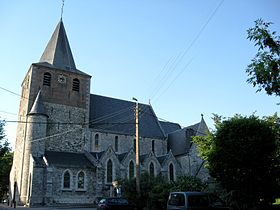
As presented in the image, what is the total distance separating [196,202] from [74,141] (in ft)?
83.5

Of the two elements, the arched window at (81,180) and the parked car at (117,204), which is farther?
the arched window at (81,180)

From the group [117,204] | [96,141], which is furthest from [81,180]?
[117,204]

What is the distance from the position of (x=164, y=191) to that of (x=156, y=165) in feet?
63.8

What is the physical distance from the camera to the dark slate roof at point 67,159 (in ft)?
107

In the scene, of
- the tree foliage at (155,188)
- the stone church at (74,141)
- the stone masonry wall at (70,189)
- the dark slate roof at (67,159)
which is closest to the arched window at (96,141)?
the stone church at (74,141)

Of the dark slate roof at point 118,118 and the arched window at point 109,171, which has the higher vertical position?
the dark slate roof at point 118,118

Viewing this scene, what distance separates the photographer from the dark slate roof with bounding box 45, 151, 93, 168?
3266cm

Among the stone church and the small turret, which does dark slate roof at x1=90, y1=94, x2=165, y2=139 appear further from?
the small turret

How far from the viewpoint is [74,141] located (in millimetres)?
37250

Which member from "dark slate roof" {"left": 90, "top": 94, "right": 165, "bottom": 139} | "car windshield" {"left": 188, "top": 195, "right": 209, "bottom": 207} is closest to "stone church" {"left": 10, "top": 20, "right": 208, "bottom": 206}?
"dark slate roof" {"left": 90, "top": 94, "right": 165, "bottom": 139}

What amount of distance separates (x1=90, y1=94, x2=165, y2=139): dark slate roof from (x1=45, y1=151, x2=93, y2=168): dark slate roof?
499cm

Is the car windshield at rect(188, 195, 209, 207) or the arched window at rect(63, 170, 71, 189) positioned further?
the arched window at rect(63, 170, 71, 189)

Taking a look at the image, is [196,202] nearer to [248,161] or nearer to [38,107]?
[248,161]

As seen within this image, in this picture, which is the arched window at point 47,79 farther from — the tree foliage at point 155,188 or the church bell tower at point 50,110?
the tree foliage at point 155,188
